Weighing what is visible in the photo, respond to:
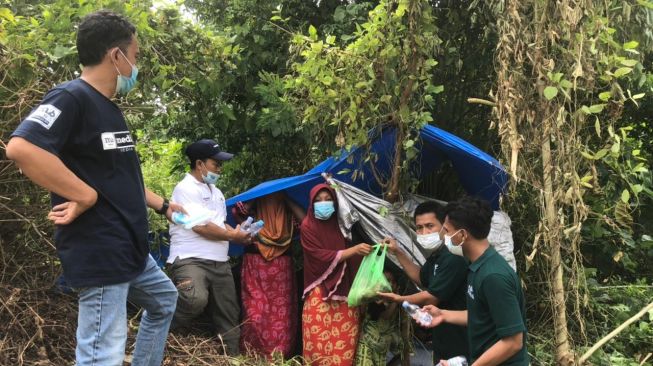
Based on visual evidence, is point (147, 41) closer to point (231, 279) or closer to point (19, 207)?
point (19, 207)

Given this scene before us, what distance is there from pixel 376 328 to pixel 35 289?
6.90 ft

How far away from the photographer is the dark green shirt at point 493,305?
7.24 ft

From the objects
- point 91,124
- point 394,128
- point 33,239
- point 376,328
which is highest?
point 394,128

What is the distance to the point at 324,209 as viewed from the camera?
363 centimetres

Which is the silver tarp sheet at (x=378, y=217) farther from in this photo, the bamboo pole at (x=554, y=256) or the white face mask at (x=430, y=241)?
the bamboo pole at (x=554, y=256)

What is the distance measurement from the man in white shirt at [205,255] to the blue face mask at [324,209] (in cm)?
54

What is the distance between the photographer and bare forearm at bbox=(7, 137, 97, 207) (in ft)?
5.70

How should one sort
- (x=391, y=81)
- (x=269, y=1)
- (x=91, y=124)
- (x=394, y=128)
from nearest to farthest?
1. (x=91, y=124)
2. (x=391, y=81)
3. (x=394, y=128)
4. (x=269, y=1)

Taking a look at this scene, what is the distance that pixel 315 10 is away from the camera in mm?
4965

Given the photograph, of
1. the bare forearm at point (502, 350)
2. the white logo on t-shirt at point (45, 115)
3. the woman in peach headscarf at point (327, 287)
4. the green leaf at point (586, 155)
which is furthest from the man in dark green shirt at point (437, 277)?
the white logo on t-shirt at point (45, 115)

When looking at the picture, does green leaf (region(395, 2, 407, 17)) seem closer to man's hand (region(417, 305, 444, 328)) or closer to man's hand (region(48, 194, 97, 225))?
man's hand (region(417, 305, 444, 328))

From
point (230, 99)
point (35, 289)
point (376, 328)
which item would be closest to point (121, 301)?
point (35, 289)

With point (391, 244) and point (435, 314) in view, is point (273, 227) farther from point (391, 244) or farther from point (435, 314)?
point (435, 314)

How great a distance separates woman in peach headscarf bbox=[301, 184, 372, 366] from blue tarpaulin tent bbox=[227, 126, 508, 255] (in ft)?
0.73
